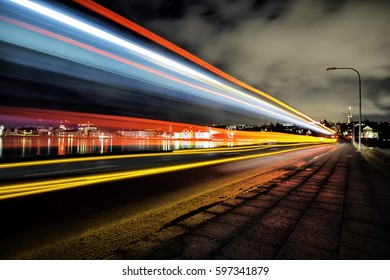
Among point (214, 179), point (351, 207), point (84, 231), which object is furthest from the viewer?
point (214, 179)

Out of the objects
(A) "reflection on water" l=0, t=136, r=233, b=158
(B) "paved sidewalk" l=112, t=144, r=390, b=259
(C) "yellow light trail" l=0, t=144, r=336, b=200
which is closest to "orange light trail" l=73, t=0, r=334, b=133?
(C) "yellow light trail" l=0, t=144, r=336, b=200

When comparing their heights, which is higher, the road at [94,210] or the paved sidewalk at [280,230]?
the paved sidewalk at [280,230]

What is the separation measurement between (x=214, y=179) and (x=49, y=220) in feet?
18.1

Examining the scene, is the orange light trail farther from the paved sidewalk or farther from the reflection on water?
the reflection on water

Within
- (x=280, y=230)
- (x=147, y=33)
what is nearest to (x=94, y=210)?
(x=280, y=230)

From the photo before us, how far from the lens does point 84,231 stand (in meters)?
3.92

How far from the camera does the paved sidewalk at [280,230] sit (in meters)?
3.11

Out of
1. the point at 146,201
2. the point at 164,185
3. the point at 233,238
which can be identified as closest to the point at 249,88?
the point at 164,185

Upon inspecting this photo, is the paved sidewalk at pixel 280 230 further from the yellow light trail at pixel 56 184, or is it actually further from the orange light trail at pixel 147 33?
the orange light trail at pixel 147 33

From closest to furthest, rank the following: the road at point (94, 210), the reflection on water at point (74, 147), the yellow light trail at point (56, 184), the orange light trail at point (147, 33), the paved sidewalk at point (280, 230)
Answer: the paved sidewalk at point (280, 230)
the road at point (94, 210)
the yellow light trail at point (56, 184)
the orange light trail at point (147, 33)
the reflection on water at point (74, 147)

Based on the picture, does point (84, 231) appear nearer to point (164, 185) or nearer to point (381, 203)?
point (164, 185)

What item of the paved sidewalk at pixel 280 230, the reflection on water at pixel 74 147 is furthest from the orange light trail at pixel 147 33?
the reflection on water at pixel 74 147

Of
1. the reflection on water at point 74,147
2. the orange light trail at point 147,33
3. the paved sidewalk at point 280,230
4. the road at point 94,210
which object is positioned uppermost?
the orange light trail at point 147,33

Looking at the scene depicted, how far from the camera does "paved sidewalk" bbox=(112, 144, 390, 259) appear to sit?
3.11m
